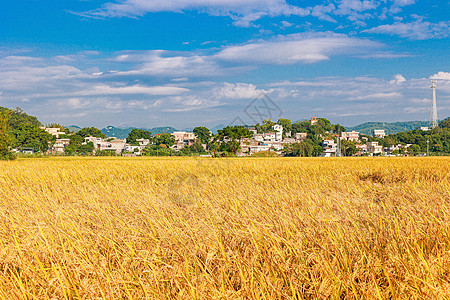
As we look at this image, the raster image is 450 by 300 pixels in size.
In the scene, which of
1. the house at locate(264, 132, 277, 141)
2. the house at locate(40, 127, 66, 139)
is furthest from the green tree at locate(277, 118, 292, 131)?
the house at locate(40, 127, 66, 139)

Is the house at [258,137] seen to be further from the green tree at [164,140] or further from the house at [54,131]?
the house at [54,131]

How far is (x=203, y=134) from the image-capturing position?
11381 cm

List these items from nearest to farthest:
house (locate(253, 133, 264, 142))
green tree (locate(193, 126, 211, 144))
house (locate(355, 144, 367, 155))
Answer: green tree (locate(193, 126, 211, 144)) → house (locate(355, 144, 367, 155)) → house (locate(253, 133, 264, 142))

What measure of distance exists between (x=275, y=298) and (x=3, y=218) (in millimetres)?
4808

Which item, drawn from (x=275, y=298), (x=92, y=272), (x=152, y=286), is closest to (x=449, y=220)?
(x=275, y=298)

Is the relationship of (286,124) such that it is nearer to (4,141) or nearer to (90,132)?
(90,132)

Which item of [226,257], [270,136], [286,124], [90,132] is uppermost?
[286,124]

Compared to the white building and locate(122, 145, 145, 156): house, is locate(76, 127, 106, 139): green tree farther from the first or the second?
the white building

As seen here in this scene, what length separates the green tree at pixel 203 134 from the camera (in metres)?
106

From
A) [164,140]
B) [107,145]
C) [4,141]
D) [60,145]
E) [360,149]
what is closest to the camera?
[4,141]

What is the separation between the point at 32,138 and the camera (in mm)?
83875

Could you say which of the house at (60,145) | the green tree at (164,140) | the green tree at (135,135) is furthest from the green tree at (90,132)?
the green tree at (164,140)

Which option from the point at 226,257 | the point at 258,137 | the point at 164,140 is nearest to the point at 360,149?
the point at 258,137

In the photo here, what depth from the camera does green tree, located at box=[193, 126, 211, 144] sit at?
106 metres
